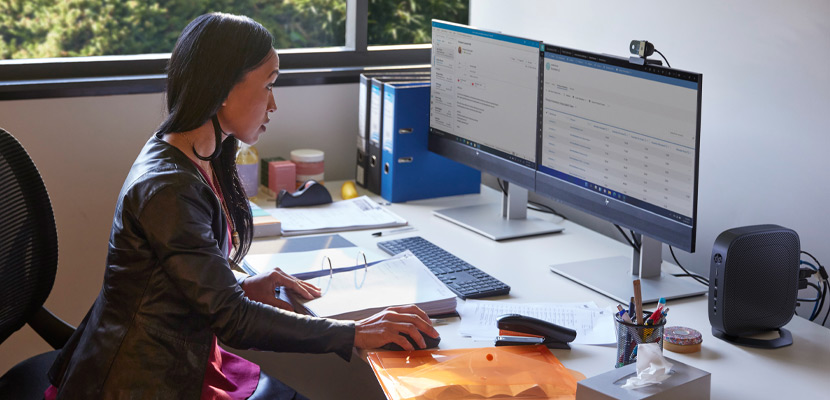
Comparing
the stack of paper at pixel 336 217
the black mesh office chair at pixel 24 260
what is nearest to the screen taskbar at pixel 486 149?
the stack of paper at pixel 336 217

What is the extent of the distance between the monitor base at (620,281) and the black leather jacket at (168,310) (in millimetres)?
583

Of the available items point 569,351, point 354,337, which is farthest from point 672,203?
point 354,337

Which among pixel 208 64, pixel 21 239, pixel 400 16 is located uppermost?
pixel 400 16

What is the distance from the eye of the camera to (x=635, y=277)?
1.78m

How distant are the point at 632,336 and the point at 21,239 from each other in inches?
45.5

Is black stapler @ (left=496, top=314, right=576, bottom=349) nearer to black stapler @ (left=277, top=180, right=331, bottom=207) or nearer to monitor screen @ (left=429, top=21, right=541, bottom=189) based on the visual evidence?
monitor screen @ (left=429, top=21, right=541, bottom=189)

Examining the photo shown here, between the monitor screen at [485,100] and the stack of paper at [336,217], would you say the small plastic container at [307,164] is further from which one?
the monitor screen at [485,100]

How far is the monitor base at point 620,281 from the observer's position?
1689 millimetres

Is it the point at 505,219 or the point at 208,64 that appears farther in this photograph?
the point at 505,219

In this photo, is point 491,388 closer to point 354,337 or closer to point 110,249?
point 354,337

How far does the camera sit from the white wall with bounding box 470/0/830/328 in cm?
164

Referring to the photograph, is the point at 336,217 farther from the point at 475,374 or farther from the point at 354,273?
the point at 475,374

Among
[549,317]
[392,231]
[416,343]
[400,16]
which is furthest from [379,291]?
[400,16]

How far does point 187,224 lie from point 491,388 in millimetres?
530
